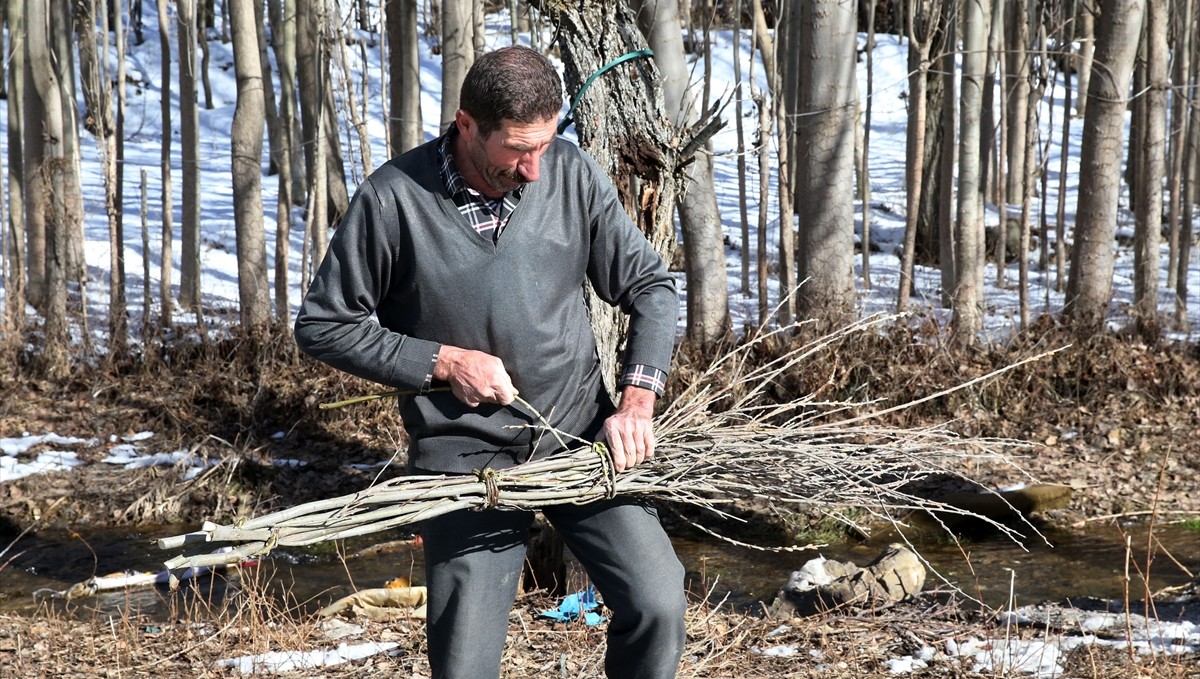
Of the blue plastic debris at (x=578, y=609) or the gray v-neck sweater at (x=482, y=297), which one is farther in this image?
the blue plastic debris at (x=578, y=609)

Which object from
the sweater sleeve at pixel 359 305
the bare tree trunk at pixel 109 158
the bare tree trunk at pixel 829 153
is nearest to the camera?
the sweater sleeve at pixel 359 305

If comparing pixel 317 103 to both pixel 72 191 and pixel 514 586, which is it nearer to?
pixel 72 191

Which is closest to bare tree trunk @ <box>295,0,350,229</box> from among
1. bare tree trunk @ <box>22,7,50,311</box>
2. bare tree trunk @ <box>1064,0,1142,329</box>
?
bare tree trunk @ <box>22,7,50,311</box>

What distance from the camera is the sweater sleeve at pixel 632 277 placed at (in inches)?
105

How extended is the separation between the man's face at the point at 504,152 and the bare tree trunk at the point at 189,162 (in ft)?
23.2

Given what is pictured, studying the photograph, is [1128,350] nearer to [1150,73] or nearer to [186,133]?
[1150,73]

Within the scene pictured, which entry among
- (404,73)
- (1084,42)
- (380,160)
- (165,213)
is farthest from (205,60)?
(1084,42)

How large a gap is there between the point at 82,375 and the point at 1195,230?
540 inches

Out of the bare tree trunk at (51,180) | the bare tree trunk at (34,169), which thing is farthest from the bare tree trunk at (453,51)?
the bare tree trunk at (34,169)

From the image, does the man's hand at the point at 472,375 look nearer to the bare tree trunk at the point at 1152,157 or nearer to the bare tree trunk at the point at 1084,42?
the bare tree trunk at the point at 1152,157

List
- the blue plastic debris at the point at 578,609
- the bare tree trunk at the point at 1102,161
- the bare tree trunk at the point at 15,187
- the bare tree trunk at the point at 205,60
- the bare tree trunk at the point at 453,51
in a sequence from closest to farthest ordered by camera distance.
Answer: the blue plastic debris at the point at 578,609 < the bare tree trunk at the point at 1102,161 < the bare tree trunk at the point at 453,51 < the bare tree trunk at the point at 15,187 < the bare tree trunk at the point at 205,60

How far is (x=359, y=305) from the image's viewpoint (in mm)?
2510

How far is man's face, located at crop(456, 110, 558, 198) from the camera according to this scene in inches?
93.1

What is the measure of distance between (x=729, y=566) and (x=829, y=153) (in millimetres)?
3096
